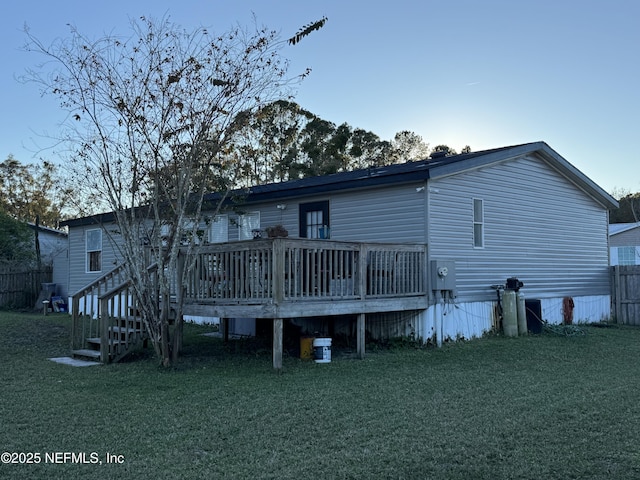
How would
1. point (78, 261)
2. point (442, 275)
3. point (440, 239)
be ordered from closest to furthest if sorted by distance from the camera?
point (442, 275) → point (440, 239) → point (78, 261)

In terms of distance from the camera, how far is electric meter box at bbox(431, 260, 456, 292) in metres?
11.2

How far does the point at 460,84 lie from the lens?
505 inches

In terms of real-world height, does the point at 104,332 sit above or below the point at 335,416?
above

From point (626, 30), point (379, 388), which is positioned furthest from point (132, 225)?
point (626, 30)

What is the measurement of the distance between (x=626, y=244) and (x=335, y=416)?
2354cm

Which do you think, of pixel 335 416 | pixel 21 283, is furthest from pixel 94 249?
pixel 335 416

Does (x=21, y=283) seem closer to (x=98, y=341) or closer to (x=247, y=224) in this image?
(x=247, y=224)

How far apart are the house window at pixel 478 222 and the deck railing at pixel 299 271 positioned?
2020 millimetres

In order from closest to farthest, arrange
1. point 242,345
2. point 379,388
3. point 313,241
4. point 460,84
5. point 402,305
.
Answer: point 379,388 → point 313,241 → point 402,305 → point 242,345 → point 460,84

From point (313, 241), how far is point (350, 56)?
160 inches

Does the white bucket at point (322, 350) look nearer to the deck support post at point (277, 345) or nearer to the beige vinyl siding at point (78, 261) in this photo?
the deck support post at point (277, 345)

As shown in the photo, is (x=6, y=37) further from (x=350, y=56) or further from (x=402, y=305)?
(x=402, y=305)

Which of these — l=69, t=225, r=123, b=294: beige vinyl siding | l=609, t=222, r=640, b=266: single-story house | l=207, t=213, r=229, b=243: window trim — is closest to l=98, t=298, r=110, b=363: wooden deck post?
l=207, t=213, r=229, b=243: window trim

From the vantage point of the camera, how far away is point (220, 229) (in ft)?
50.0
